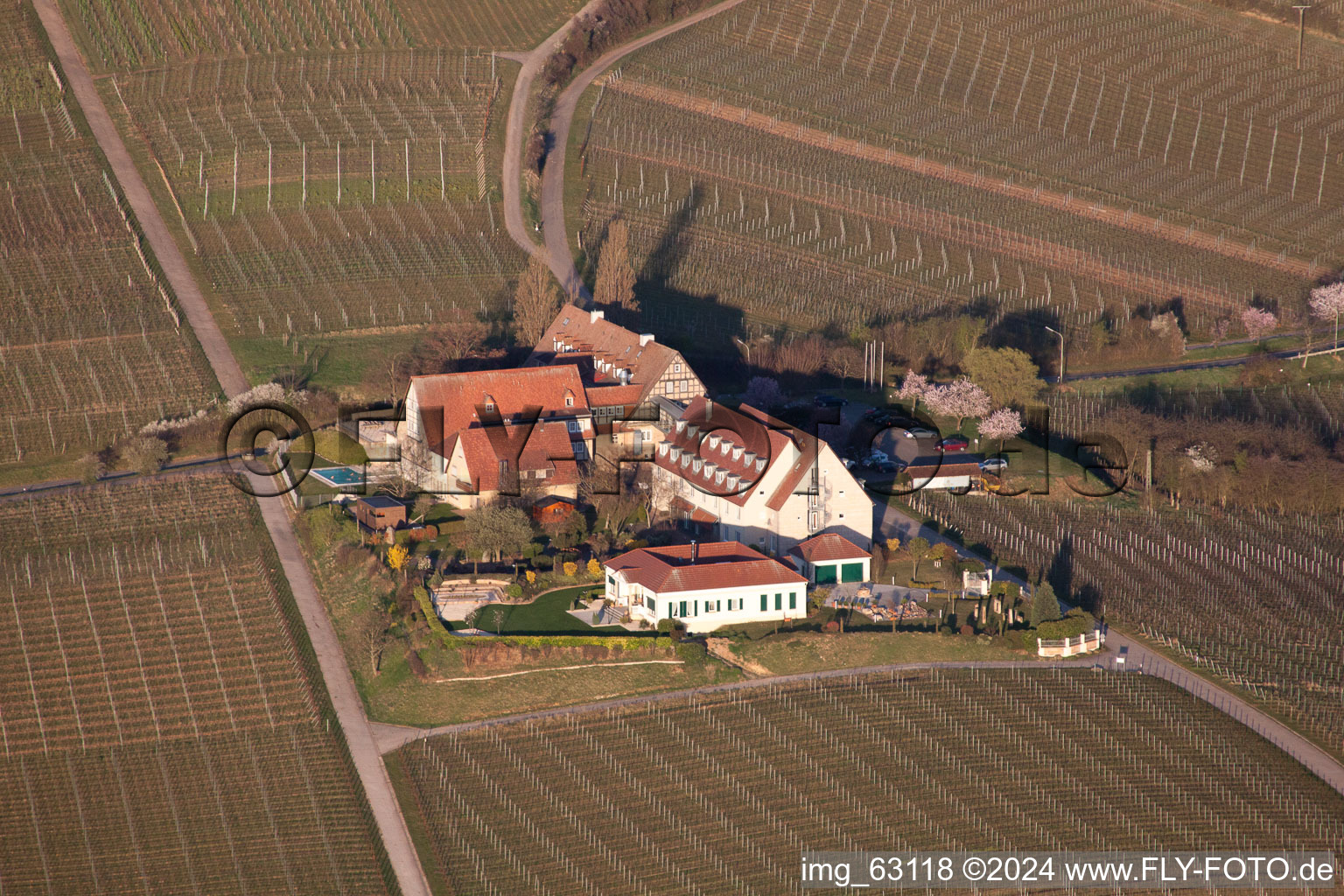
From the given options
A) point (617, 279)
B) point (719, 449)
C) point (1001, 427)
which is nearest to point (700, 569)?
point (719, 449)

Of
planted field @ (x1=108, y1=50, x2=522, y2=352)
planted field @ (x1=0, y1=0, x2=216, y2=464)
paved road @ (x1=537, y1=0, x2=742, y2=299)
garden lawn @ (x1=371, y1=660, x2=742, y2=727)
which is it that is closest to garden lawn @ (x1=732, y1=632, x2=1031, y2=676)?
garden lawn @ (x1=371, y1=660, x2=742, y2=727)

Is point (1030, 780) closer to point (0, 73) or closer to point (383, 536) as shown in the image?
point (383, 536)

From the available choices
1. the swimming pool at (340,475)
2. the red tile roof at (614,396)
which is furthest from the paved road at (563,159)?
the swimming pool at (340,475)

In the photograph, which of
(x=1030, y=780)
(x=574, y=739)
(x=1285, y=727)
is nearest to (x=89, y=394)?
(x=574, y=739)

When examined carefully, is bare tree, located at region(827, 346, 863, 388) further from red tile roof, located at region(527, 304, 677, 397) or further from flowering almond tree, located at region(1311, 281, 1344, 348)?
flowering almond tree, located at region(1311, 281, 1344, 348)

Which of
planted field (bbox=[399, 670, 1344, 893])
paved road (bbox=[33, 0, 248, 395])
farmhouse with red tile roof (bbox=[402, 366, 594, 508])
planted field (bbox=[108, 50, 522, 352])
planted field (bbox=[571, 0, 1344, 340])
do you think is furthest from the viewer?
planted field (bbox=[571, 0, 1344, 340])

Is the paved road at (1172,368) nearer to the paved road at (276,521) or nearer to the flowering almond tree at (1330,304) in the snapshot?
the flowering almond tree at (1330,304)

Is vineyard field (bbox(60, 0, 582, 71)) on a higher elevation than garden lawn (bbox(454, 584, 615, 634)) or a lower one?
higher
